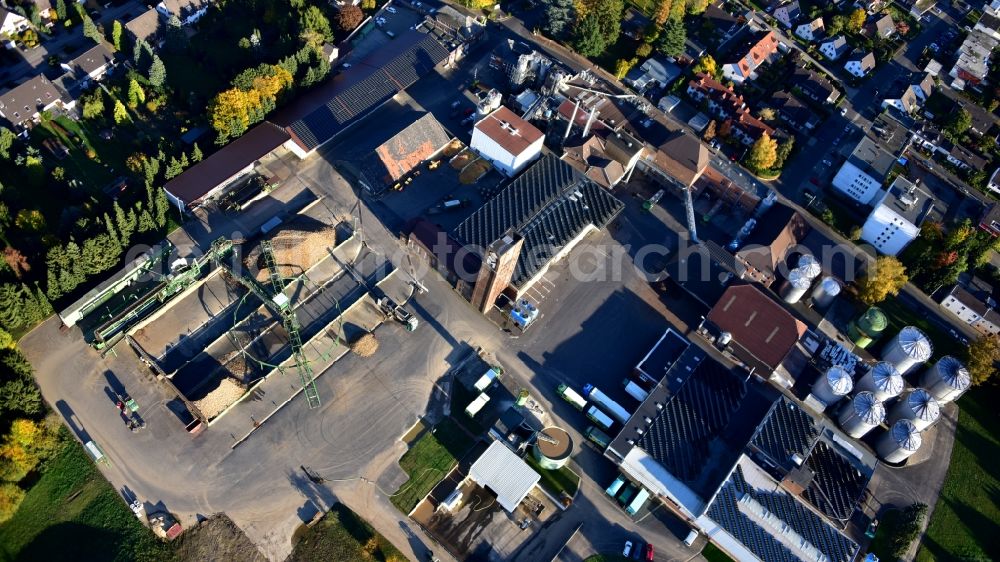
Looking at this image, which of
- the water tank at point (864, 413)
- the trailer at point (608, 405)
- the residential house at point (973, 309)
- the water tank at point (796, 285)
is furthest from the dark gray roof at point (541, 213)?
the residential house at point (973, 309)

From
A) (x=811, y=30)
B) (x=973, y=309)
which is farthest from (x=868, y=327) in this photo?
(x=811, y=30)

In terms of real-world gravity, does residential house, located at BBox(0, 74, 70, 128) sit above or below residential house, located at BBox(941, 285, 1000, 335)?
above

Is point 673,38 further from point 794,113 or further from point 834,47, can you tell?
point 834,47

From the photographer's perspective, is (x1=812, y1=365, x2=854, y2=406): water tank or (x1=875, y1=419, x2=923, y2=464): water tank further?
(x1=812, y1=365, x2=854, y2=406): water tank

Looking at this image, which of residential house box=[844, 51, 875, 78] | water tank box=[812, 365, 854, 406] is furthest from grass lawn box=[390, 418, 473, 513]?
residential house box=[844, 51, 875, 78]

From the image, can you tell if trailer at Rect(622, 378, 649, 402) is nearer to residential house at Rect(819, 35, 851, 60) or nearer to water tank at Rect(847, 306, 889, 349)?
water tank at Rect(847, 306, 889, 349)

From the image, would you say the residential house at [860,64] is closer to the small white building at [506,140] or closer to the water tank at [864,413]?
the small white building at [506,140]
